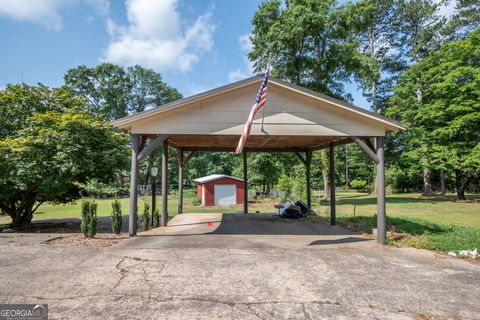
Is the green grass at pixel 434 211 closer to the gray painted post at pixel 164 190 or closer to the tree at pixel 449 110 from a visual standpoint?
the tree at pixel 449 110

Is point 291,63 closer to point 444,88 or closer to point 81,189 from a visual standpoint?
point 444,88

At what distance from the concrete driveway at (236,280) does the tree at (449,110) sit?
1687 cm

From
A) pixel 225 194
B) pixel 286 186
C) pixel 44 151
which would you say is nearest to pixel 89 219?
pixel 44 151

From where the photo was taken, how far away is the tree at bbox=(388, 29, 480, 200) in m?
18.7

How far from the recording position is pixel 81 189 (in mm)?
11164

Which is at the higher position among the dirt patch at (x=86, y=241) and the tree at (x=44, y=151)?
the tree at (x=44, y=151)

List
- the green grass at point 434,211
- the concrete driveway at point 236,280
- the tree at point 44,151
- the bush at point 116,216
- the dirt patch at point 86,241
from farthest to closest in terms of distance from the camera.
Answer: the green grass at point 434,211 < the tree at point 44,151 < the bush at point 116,216 < the dirt patch at point 86,241 < the concrete driveway at point 236,280

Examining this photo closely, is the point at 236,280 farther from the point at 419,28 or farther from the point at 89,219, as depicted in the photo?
the point at 419,28

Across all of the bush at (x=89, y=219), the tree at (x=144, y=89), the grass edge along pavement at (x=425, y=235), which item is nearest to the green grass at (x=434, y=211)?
the grass edge along pavement at (x=425, y=235)

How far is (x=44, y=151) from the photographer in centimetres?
895

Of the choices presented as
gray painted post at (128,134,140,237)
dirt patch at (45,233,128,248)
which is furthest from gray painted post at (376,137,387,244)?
dirt patch at (45,233,128,248)

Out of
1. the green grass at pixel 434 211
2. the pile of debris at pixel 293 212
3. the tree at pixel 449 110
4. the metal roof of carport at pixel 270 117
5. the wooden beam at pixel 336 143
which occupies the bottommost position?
the green grass at pixel 434 211

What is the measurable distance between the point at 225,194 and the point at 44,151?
16.0 m

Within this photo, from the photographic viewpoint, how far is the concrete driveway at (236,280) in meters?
3.29
